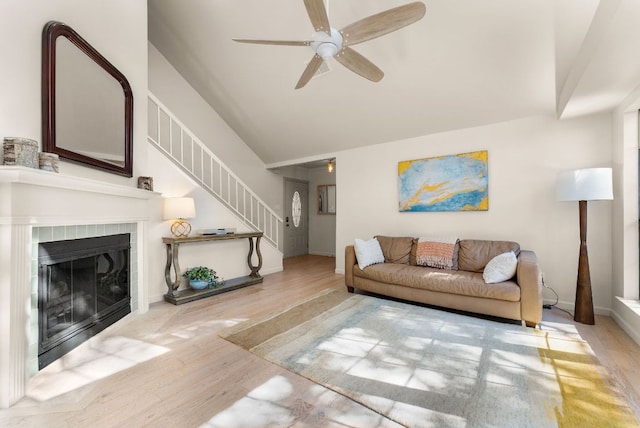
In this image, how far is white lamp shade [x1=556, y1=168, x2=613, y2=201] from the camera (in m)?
2.60

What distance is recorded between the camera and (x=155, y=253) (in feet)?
11.4

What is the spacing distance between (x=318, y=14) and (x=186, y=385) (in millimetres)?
2620

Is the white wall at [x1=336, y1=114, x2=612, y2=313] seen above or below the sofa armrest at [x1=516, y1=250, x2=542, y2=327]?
above

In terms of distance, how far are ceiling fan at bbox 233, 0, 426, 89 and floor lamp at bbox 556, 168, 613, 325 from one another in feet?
7.67

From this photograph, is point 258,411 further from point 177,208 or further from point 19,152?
point 177,208

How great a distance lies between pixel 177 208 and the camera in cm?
344

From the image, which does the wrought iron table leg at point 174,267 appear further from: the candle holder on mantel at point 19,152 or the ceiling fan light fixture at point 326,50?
the ceiling fan light fixture at point 326,50

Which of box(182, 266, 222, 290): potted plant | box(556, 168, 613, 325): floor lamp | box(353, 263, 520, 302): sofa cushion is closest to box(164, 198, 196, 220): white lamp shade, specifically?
box(182, 266, 222, 290): potted plant

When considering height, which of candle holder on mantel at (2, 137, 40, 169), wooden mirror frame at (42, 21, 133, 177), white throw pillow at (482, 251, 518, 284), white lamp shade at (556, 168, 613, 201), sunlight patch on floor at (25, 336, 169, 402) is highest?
wooden mirror frame at (42, 21, 133, 177)

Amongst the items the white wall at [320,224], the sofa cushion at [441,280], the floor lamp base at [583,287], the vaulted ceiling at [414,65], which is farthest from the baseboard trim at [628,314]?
the white wall at [320,224]

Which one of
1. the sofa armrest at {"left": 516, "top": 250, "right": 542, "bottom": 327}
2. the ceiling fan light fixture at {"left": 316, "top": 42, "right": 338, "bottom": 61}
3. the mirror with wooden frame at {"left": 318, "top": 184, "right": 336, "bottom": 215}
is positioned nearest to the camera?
the ceiling fan light fixture at {"left": 316, "top": 42, "right": 338, "bottom": 61}

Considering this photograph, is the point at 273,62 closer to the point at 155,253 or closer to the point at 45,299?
the point at 155,253

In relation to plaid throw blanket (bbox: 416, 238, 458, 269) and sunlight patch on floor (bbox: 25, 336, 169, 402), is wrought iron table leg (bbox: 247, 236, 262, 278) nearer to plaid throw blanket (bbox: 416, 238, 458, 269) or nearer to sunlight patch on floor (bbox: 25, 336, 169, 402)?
sunlight patch on floor (bbox: 25, 336, 169, 402)

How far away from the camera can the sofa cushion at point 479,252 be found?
3.27m
